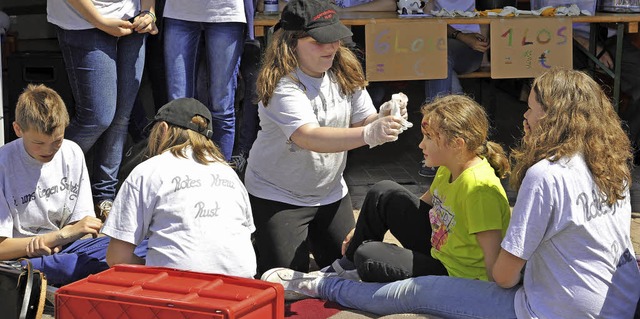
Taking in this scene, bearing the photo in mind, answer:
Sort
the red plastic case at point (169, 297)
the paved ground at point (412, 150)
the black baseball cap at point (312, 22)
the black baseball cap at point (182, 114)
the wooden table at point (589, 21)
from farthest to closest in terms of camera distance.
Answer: the paved ground at point (412, 150)
the wooden table at point (589, 21)
the black baseball cap at point (312, 22)
the black baseball cap at point (182, 114)
the red plastic case at point (169, 297)

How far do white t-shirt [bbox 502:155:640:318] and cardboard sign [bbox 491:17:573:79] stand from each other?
2953 millimetres

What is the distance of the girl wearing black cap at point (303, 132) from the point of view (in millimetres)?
4035

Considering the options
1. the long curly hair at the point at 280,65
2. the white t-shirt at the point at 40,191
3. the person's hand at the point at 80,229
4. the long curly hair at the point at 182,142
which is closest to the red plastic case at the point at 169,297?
the long curly hair at the point at 182,142

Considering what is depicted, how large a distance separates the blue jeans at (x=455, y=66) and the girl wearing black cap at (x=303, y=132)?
1971 millimetres

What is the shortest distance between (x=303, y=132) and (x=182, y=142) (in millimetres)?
590

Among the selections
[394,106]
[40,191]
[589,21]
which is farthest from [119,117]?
[589,21]

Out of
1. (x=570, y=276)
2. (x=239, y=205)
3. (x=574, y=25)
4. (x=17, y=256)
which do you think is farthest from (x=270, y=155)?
(x=574, y=25)

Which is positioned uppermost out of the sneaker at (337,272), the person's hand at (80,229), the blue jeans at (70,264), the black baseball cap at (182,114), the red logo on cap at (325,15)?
the red logo on cap at (325,15)

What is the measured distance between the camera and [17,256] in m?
3.95

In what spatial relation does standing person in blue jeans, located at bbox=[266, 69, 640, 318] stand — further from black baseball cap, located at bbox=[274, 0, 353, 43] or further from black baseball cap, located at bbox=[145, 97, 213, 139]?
black baseball cap, located at bbox=[145, 97, 213, 139]

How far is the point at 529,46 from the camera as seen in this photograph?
20.4ft

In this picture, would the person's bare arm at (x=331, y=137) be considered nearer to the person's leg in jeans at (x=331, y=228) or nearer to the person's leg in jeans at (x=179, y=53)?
the person's leg in jeans at (x=331, y=228)

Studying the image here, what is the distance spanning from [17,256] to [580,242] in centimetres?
213

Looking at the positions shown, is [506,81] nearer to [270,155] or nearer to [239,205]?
[270,155]
